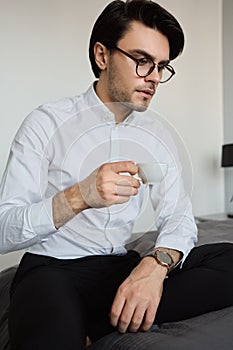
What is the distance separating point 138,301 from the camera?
2.79 ft

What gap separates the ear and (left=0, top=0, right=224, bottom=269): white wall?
110cm

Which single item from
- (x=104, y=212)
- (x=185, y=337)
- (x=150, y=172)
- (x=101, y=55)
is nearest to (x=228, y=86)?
(x=101, y=55)

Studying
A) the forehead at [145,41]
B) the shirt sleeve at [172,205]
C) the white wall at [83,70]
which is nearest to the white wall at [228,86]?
the white wall at [83,70]

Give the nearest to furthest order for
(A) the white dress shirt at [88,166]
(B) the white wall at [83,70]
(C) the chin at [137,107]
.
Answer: (A) the white dress shirt at [88,166] < (C) the chin at [137,107] < (B) the white wall at [83,70]

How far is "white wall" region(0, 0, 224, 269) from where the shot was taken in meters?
2.25

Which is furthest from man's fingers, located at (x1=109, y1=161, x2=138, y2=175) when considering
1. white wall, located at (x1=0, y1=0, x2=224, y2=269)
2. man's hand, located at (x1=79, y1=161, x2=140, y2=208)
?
white wall, located at (x1=0, y1=0, x2=224, y2=269)

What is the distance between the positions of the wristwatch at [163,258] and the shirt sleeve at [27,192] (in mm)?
238

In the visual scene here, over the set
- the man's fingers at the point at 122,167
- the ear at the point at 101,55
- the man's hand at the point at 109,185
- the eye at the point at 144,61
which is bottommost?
the man's hand at the point at 109,185

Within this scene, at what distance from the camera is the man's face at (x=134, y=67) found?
111 cm

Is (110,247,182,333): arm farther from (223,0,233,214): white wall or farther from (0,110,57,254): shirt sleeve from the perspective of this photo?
(223,0,233,214): white wall

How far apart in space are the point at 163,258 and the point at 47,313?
0.32 meters

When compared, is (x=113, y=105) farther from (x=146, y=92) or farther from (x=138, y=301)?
(x=138, y=301)

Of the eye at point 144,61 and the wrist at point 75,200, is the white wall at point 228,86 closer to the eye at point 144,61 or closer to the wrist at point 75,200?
the eye at point 144,61

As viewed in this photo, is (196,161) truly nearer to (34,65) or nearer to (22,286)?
(34,65)
